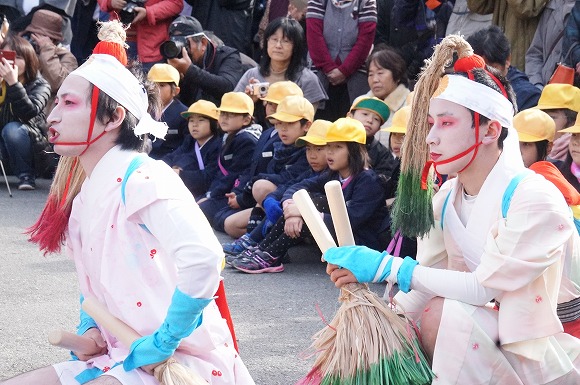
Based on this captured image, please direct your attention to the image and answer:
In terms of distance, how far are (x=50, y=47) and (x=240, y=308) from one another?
4782 mm

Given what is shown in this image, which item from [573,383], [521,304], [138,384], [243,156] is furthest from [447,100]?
[243,156]

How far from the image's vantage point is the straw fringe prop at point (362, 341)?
Answer: 2957mm

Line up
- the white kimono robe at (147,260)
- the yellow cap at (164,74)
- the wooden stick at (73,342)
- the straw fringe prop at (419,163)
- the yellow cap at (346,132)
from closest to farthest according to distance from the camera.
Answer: the white kimono robe at (147,260), the wooden stick at (73,342), the straw fringe prop at (419,163), the yellow cap at (346,132), the yellow cap at (164,74)

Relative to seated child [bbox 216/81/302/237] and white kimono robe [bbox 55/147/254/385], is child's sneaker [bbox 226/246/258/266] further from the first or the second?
white kimono robe [bbox 55/147/254/385]

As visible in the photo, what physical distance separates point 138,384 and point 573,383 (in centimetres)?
134

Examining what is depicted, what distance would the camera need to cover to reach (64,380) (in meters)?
2.89

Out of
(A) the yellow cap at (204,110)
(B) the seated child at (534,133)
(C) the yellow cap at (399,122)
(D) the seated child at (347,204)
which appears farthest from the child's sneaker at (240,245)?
(B) the seated child at (534,133)

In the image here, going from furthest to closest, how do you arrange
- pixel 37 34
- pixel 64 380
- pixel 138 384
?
pixel 37 34 → pixel 64 380 → pixel 138 384

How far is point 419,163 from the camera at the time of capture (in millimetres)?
3309

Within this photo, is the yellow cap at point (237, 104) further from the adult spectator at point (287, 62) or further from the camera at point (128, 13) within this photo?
the camera at point (128, 13)

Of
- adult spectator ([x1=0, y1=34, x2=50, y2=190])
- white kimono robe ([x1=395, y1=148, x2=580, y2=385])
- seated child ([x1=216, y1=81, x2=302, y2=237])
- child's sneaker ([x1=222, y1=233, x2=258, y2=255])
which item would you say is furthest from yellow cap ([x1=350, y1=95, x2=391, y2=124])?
white kimono robe ([x1=395, y1=148, x2=580, y2=385])

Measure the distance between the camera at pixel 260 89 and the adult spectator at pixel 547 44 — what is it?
209cm

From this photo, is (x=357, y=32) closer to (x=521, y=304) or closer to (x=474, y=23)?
(x=474, y=23)

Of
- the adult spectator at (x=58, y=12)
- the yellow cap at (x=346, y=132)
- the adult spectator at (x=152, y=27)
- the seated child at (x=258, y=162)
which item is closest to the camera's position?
the yellow cap at (x=346, y=132)
